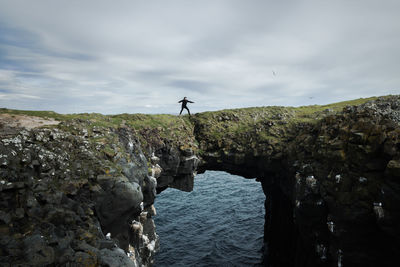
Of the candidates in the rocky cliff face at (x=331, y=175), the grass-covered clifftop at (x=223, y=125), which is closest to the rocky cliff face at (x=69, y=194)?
the grass-covered clifftop at (x=223, y=125)

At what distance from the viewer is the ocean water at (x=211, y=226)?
97.2 feet

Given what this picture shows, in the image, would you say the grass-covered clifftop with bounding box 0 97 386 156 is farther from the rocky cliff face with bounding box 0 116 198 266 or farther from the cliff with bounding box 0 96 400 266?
the rocky cliff face with bounding box 0 116 198 266

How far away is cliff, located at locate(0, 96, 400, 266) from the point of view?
10.6 m

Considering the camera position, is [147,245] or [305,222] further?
[147,245]

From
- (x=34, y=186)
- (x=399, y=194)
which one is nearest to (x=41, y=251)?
(x=34, y=186)

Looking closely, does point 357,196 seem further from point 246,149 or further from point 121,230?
point 121,230

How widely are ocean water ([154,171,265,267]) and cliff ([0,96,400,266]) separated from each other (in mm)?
6150

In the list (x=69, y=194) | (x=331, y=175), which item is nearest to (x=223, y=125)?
(x=331, y=175)

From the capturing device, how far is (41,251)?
369 inches

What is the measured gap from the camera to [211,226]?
3772 centimetres

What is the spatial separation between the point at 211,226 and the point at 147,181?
21548mm

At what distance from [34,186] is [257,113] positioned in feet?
85.6

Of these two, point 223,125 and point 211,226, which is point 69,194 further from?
point 211,226

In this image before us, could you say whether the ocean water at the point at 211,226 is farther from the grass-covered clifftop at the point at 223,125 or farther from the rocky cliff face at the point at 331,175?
the grass-covered clifftop at the point at 223,125
